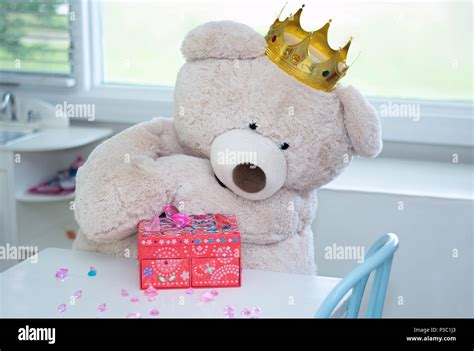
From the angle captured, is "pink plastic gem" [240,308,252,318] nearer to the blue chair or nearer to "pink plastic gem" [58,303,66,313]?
the blue chair

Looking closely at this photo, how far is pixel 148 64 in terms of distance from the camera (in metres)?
2.30

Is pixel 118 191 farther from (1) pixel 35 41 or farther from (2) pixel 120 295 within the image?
(1) pixel 35 41

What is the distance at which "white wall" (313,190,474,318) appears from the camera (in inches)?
66.7

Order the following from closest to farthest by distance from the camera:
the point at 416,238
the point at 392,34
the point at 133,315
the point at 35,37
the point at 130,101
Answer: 1. the point at 133,315
2. the point at 416,238
3. the point at 392,34
4. the point at 130,101
5. the point at 35,37

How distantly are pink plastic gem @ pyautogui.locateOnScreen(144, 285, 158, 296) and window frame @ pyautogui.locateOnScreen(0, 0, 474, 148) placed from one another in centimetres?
116

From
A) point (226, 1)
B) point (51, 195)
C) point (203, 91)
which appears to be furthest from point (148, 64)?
point (203, 91)

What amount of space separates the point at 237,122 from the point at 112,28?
50.6 inches

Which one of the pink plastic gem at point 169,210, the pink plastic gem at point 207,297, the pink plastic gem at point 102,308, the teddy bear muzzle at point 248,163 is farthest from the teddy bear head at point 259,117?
the pink plastic gem at point 102,308

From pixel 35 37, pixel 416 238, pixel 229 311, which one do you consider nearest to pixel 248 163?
pixel 229 311

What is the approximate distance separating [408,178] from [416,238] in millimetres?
221

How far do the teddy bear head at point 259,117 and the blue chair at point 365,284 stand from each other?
0.66ft

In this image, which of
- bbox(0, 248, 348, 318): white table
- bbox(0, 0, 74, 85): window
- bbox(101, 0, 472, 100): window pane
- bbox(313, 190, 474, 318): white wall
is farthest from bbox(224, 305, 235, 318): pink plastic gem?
bbox(0, 0, 74, 85): window

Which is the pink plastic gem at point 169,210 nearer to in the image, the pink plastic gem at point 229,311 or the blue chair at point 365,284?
the pink plastic gem at point 229,311

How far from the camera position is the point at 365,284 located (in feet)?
3.54
